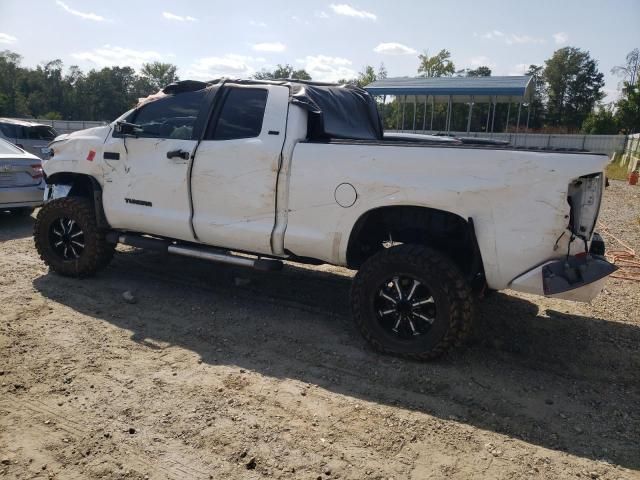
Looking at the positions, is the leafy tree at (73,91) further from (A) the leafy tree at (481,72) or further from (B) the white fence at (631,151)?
(B) the white fence at (631,151)

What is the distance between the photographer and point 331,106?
490 cm

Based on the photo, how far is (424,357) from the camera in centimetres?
379

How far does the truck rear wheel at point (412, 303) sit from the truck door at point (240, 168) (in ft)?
3.38

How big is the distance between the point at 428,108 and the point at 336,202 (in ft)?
143

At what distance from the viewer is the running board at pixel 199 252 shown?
14.6 ft

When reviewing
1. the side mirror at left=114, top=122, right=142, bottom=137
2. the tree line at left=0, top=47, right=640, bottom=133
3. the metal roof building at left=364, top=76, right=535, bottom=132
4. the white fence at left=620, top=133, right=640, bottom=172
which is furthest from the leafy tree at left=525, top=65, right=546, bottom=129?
the side mirror at left=114, top=122, right=142, bottom=137

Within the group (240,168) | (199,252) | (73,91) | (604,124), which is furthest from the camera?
(73,91)

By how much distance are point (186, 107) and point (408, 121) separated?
134 feet

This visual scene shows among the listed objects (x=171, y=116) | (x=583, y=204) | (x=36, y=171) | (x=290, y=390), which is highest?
(x=171, y=116)

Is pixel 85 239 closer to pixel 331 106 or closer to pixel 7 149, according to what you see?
pixel 331 106

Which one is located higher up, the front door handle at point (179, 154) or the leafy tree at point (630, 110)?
the leafy tree at point (630, 110)

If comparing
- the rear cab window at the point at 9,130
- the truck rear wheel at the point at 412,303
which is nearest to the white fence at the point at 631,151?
the rear cab window at the point at 9,130

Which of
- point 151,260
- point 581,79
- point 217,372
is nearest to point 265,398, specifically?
point 217,372

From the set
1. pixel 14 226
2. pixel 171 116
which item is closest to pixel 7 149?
pixel 14 226
